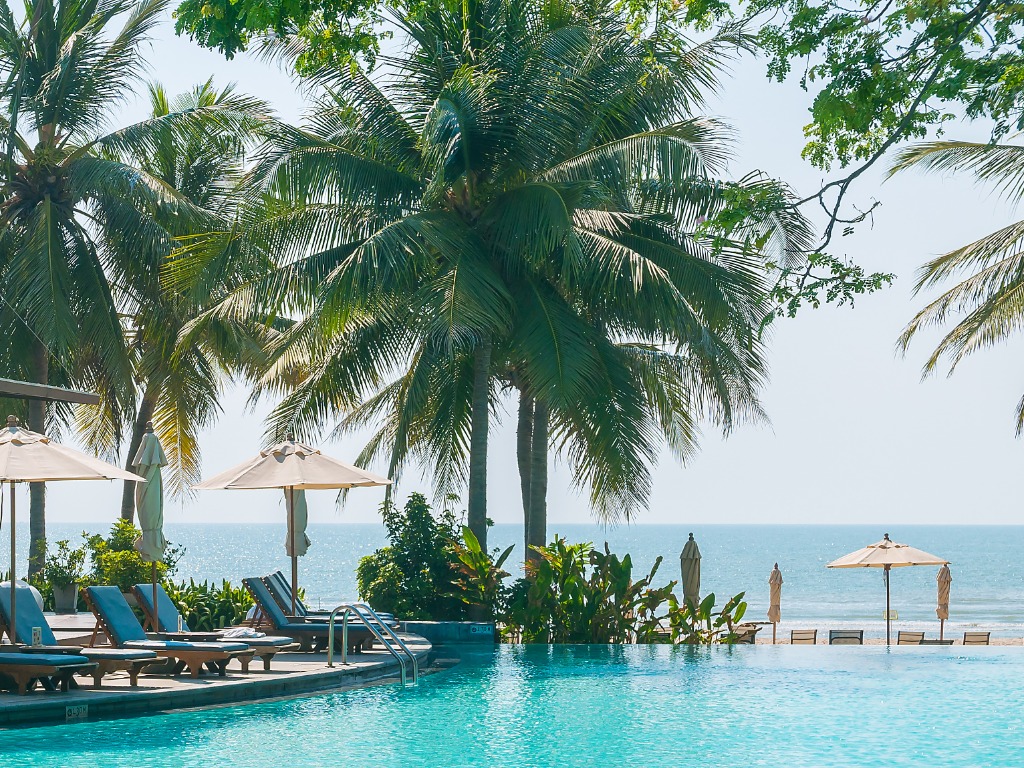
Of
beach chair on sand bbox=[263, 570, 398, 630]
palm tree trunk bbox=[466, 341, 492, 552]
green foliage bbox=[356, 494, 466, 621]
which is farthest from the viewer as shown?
palm tree trunk bbox=[466, 341, 492, 552]

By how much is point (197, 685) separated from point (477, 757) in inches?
136

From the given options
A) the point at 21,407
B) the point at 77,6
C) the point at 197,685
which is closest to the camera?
the point at 197,685

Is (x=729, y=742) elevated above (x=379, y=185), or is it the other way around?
(x=379, y=185)

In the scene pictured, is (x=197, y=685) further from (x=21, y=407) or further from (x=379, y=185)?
(x=21, y=407)

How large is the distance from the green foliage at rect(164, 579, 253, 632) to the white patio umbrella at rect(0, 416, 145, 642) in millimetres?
4763

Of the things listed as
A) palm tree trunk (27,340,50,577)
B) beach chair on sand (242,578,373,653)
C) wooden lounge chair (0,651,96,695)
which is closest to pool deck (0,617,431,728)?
wooden lounge chair (0,651,96,695)

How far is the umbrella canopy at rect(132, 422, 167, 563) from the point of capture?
15.6 meters

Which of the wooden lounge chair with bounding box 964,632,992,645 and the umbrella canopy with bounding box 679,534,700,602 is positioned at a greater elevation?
the umbrella canopy with bounding box 679,534,700,602

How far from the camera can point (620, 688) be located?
45.9 ft

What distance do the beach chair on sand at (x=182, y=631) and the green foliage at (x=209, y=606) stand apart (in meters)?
2.14

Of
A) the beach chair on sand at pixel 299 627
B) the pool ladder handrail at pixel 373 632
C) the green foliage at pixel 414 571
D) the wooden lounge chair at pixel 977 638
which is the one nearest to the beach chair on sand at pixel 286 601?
the beach chair on sand at pixel 299 627

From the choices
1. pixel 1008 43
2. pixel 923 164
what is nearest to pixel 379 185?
pixel 923 164

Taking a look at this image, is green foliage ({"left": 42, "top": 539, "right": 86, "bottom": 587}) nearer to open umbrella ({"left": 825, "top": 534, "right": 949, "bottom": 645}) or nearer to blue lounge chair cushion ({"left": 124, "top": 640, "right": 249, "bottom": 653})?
blue lounge chair cushion ({"left": 124, "top": 640, "right": 249, "bottom": 653})

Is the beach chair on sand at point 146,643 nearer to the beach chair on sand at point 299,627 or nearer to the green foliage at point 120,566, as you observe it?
the beach chair on sand at point 299,627
